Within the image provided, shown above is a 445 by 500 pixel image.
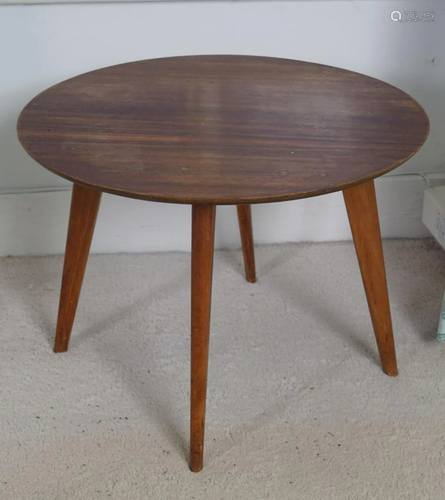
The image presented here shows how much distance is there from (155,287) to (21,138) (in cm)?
55

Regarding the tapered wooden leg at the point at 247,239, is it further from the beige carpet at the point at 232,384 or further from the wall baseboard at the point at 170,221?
the wall baseboard at the point at 170,221

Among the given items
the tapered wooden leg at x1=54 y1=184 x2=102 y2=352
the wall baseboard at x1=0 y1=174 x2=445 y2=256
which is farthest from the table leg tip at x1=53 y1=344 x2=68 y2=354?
the wall baseboard at x1=0 y1=174 x2=445 y2=256

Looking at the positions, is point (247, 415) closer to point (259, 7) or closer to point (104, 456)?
point (104, 456)

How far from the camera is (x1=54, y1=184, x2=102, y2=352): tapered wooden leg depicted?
3.75 feet

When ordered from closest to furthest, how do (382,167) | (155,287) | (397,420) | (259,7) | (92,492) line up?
(382,167), (92,492), (397,420), (259,7), (155,287)

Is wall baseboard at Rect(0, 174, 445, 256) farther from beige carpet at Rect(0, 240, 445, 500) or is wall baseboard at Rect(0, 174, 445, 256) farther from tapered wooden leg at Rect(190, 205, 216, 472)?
tapered wooden leg at Rect(190, 205, 216, 472)

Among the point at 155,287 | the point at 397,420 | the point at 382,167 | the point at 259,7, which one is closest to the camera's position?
the point at 382,167

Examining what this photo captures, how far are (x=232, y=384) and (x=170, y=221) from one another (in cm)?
46

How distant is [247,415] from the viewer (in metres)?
1.16

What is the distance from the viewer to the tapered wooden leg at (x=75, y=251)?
1.14 metres

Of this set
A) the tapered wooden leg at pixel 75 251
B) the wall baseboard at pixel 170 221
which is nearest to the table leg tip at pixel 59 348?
the tapered wooden leg at pixel 75 251

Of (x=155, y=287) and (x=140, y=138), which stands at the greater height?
(x=140, y=138)

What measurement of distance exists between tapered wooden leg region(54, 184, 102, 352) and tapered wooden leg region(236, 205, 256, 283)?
0.32m

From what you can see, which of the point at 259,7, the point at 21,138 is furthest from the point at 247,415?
the point at 259,7
